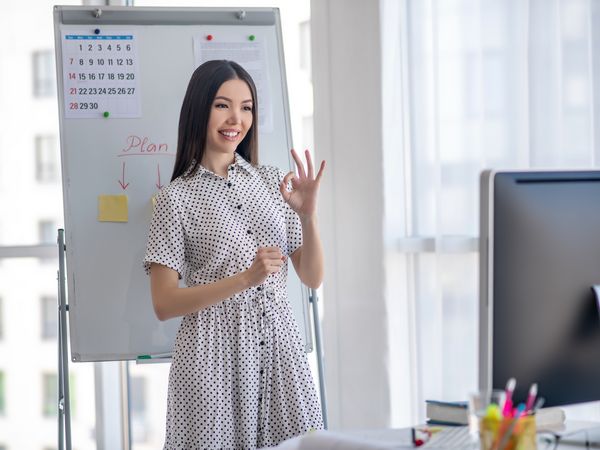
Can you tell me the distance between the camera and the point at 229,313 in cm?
236

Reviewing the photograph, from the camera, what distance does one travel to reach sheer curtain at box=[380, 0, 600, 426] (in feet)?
8.84

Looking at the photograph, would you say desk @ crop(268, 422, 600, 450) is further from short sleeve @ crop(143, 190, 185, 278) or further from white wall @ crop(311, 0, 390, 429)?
white wall @ crop(311, 0, 390, 429)

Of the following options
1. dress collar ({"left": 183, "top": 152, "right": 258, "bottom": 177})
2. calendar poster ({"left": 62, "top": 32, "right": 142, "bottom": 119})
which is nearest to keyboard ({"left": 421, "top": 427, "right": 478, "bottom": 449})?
dress collar ({"left": 183, "top": 152, "right": 258, "bottom": 177})

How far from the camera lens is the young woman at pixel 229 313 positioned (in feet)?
7.64

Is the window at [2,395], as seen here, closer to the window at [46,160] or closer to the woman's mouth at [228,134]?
the window at [46,160]

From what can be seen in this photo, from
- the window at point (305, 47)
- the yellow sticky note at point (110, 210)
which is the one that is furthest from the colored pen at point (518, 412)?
the window at point (305, 47)

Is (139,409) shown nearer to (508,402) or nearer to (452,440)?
(452,440)

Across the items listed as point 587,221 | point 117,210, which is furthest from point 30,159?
point 587,221

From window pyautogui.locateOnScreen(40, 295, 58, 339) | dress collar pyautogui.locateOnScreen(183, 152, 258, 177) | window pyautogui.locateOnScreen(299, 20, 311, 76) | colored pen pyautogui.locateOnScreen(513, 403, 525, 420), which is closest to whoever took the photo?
colored pen pyautogui.locateOnScreen(513, 403, 525, 420)

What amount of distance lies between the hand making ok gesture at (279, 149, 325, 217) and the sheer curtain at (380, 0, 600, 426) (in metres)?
0.67

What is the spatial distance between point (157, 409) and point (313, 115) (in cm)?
129

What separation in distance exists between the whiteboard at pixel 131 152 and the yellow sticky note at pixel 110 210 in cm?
2

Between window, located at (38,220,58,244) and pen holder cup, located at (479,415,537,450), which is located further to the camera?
window, located at (38,220,58,244)

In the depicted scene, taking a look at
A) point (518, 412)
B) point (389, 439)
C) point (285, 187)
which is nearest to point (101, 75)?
point (285, 187)
